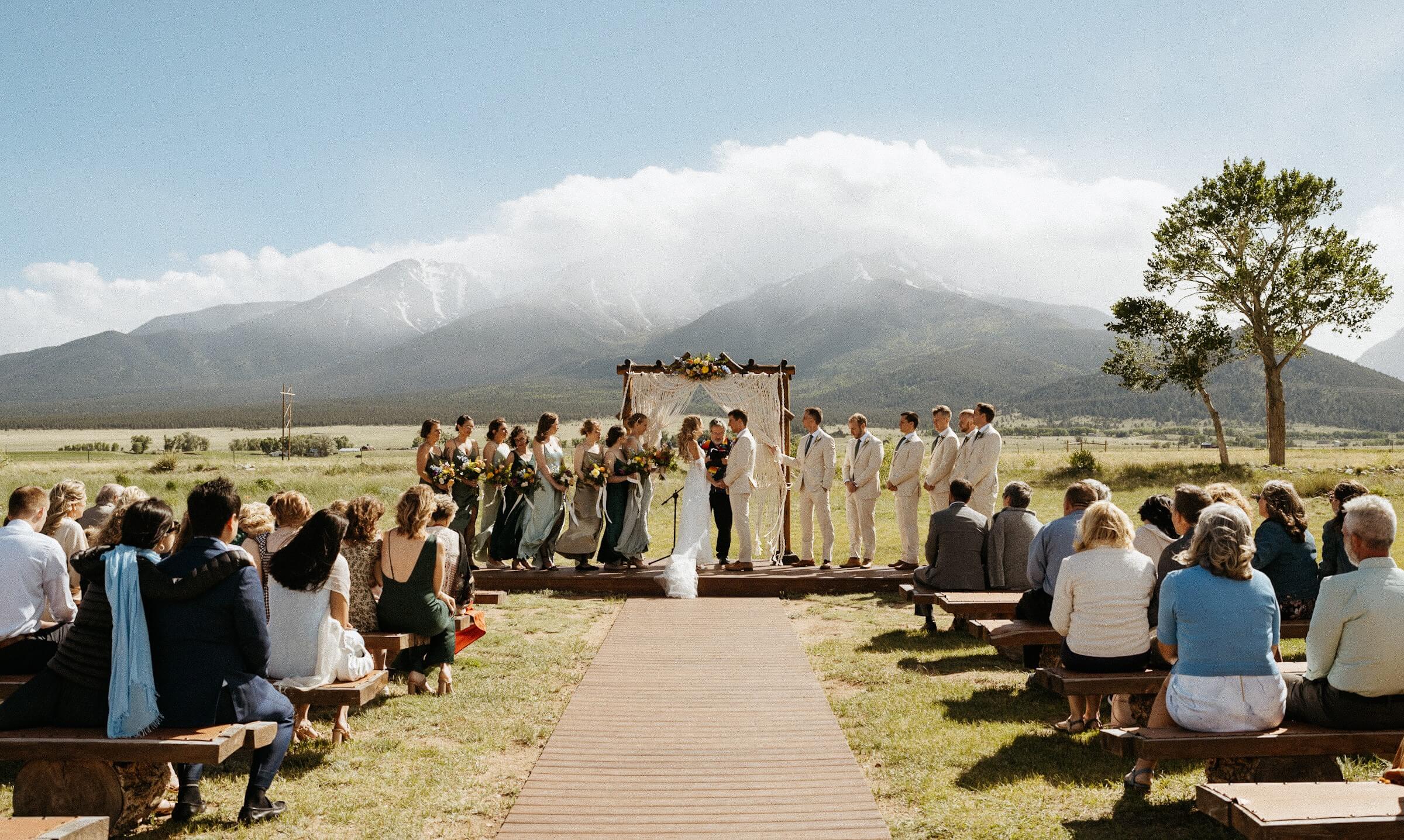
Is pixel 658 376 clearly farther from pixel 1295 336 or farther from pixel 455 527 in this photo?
pixel 1295 336

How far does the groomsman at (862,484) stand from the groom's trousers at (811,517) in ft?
1.15

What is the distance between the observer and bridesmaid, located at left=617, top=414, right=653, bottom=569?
1270 centimetres

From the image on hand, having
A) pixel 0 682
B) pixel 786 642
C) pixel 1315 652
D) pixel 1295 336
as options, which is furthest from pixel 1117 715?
A: pixel 1295 336

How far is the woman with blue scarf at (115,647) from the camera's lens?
14.6 feet

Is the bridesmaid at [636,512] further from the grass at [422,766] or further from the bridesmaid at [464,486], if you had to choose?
the grass at [422,766]

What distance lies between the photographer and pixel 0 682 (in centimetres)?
548

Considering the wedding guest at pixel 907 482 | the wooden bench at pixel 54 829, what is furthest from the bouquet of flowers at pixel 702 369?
the wooden bench at pixel 54 829

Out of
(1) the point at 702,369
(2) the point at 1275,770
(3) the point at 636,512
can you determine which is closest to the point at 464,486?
(3) the point at 636,512

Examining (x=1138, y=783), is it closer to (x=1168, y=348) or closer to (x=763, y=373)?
(x=763, y=373)

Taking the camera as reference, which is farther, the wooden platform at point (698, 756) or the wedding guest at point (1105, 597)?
the wedding guest at point (1105, 597)

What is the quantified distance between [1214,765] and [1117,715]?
1.07 meters

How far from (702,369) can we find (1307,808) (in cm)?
1095

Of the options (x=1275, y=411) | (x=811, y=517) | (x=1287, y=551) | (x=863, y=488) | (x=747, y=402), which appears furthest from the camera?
(x=1275, y=411)

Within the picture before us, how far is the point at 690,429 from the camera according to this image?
40.7ft
